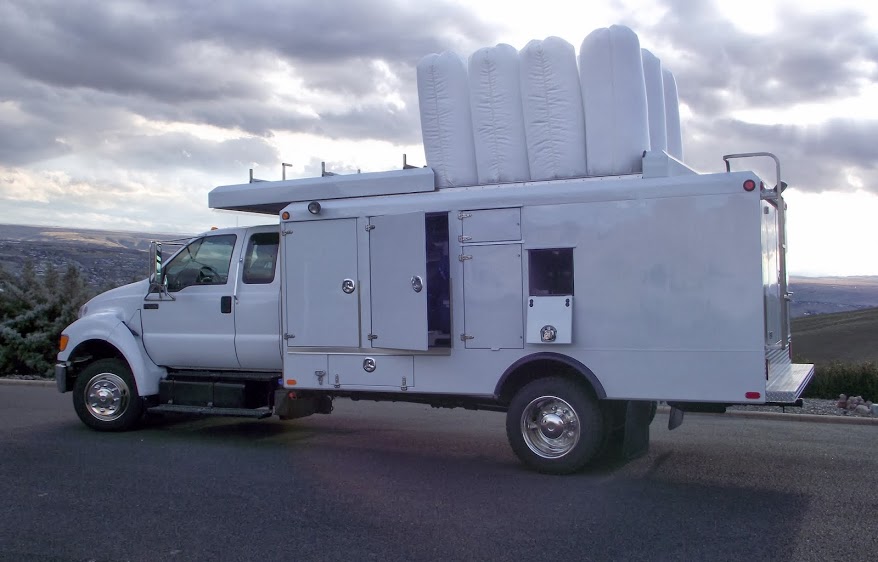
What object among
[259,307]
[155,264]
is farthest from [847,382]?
[155,264]

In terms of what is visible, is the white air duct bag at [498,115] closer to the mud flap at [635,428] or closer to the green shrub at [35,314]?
the mud flap at [635,428]

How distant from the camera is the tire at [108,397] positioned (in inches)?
390

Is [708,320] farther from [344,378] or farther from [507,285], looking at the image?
[344,378]

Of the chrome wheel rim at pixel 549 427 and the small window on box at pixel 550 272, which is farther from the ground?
the small window on box at pixel 550 272

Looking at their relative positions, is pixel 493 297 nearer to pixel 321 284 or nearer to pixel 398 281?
pixel 398 281

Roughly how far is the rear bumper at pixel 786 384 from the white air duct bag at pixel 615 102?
2.17 m

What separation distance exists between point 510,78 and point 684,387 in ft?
10.8

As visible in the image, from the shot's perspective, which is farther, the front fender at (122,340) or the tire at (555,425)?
the front fender at (122,340)

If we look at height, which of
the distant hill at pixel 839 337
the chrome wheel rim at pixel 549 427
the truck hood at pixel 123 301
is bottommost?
the distant hill at pixel 839 337

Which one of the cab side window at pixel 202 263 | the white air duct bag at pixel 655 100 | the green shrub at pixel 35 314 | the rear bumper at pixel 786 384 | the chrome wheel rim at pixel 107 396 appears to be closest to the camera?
the rear bumper at pixel 786 384

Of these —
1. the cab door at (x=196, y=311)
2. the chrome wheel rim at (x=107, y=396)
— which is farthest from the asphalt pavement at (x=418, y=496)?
the cab door at (x=196, y=311)

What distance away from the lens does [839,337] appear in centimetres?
4225

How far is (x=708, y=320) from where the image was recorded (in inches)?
279

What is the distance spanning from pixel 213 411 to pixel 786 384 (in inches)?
234
